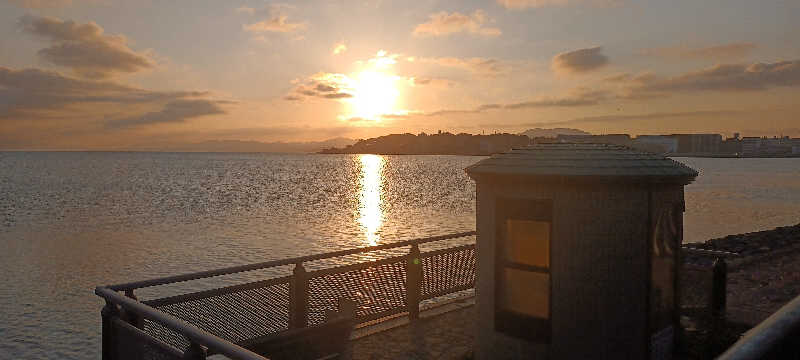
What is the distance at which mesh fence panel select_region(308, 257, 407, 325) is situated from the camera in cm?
895

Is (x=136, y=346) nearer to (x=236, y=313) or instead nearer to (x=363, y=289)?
(x=236, y=313)

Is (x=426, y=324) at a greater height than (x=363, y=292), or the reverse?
(x=363, y=292)

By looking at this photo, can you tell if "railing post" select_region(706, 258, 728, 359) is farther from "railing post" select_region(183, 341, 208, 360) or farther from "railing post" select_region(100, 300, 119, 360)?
"railing post" select_region(100, 300, 119, 360)

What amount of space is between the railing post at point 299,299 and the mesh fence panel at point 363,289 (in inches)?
6.4

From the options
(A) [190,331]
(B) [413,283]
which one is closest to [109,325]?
(A) [190,331]

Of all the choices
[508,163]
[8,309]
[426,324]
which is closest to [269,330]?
[426,324]

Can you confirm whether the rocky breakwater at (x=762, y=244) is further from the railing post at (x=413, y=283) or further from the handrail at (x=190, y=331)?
the handrail at (x=190, y=331)

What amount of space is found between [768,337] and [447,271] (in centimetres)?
950

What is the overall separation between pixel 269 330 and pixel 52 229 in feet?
146

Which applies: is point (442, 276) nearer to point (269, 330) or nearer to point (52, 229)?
point (269, 330)

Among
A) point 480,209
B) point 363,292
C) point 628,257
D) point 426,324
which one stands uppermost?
point 480,209

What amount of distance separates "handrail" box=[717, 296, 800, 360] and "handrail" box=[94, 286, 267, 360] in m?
2.48

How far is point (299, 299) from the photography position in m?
8.59

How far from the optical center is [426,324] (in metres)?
9.87
